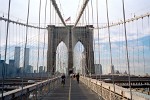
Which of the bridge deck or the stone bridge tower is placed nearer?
the bridge deck

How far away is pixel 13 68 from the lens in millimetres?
25938

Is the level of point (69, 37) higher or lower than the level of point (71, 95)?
higher

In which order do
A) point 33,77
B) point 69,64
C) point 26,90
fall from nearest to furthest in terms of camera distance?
point 26,90, point 33,77, point 69,64

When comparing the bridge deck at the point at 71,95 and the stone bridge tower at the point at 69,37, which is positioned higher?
the stone bridge tower at the point at 69,37

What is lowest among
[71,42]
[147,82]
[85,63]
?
[147,82]

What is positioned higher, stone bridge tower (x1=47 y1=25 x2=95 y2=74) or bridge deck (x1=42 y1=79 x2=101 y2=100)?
stone bridge tower (x1=47 y1=25 x2=95 y2=74)

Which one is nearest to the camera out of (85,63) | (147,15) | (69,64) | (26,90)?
(26,90)

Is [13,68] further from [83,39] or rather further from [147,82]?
[83,39]

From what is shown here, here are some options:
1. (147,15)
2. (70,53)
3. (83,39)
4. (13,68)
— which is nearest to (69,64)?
(70,53)

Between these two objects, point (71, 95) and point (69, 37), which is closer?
point (71, 95)

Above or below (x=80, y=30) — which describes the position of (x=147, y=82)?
below

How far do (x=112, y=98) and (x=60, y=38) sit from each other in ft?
194

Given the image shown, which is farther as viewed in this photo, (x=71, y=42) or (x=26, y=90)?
(x=71, y=42)

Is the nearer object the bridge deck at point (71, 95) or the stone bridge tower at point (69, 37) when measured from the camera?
the bridge deck at point (71, 95)
